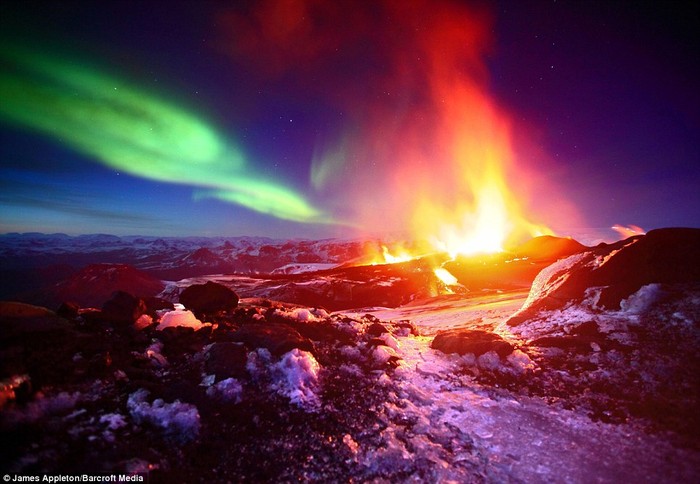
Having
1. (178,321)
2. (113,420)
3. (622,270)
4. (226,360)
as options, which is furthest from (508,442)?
(622,270)

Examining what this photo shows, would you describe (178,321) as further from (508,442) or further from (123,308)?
(508,442)

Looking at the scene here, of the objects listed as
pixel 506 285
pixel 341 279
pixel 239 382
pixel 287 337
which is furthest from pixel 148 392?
pixel 506 285

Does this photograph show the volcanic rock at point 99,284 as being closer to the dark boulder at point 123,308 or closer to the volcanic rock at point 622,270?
the dark boulder at point 123,308

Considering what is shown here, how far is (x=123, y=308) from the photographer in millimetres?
9688

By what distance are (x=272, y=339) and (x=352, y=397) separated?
10.2 ft

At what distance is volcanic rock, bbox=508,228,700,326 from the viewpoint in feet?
39.2

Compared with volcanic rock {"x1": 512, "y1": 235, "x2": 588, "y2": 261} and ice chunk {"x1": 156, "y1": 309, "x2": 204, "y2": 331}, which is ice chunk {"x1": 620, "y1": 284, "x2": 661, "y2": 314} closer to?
ice chunk {"x1": 156, "y1": 309, "x2": 204, "y2": 331}

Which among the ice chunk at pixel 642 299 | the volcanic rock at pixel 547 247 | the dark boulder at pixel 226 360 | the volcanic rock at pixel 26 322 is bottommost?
the dark boulder at pixel 226 360

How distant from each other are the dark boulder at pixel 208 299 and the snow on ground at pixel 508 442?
8.40 meters

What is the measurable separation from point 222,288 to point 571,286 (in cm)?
1718

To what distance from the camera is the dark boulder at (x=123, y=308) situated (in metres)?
9.41

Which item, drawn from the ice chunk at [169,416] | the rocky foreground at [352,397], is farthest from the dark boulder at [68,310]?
the ice chunk at [169,416]

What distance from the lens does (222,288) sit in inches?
535

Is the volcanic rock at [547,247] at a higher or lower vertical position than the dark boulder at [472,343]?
higher
